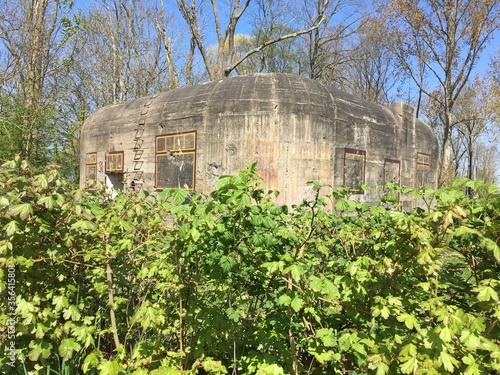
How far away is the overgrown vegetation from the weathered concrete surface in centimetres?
750

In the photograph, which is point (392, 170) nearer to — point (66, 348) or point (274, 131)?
point (274, 131)

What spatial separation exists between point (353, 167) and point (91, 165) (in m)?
10.3

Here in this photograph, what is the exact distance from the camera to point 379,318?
2000 millimetres

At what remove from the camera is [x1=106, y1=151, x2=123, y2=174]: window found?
13.2 metres

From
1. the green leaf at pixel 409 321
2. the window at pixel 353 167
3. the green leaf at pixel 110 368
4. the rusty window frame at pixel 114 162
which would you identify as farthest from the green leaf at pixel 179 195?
the rusty window frame at pixel 114 162

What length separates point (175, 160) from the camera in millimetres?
11195

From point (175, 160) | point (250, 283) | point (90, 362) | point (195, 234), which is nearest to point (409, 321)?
point (250, 283)

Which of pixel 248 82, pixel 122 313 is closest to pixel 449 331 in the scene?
pixel 122 313

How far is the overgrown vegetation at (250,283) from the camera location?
66.5 inches

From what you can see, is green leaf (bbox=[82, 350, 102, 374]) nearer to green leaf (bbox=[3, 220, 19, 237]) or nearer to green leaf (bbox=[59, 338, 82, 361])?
green leaf (bbox=[59, 338, 82, 361])

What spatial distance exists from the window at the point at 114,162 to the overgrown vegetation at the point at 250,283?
37.2ft

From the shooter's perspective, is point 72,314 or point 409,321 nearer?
point 409,321

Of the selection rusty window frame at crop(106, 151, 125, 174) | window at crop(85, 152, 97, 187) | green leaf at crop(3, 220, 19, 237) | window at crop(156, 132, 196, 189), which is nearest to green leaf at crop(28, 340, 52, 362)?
green leaf at crop(3, 220, 19, 237)

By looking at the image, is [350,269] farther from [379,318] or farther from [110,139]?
[110,139]
